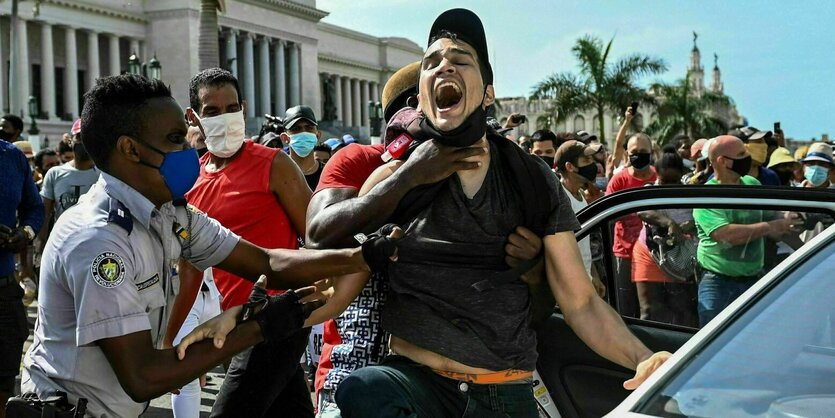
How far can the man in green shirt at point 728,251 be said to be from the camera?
3.67 m

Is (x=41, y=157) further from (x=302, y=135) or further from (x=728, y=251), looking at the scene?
(x=728, y=251)

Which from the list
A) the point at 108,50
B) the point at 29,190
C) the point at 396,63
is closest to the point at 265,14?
the point at 108,50

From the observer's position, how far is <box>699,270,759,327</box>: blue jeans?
3809 mm

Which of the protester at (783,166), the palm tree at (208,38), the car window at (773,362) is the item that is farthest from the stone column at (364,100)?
the car window at (773,362)

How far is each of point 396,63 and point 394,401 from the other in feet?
331

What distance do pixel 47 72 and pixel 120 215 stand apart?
61.1 m

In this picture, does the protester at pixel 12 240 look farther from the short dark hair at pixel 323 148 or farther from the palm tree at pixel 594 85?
the palm tree at pixel 594 85

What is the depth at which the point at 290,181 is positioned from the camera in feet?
15.4

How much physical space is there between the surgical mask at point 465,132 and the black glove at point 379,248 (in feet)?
1.04

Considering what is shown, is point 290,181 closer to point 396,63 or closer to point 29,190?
point 29,190

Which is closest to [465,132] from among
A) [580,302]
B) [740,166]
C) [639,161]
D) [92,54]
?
A: [580,302]

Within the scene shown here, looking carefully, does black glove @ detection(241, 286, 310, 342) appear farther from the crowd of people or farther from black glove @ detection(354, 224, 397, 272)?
black glove @ detection(354, 224, 397, 272)

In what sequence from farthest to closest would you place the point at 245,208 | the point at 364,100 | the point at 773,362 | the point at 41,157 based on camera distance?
the point at 364,100 → the point at 41,157 → the point at 245,208 → the point at 773,362

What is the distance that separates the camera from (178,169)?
10.2ft
